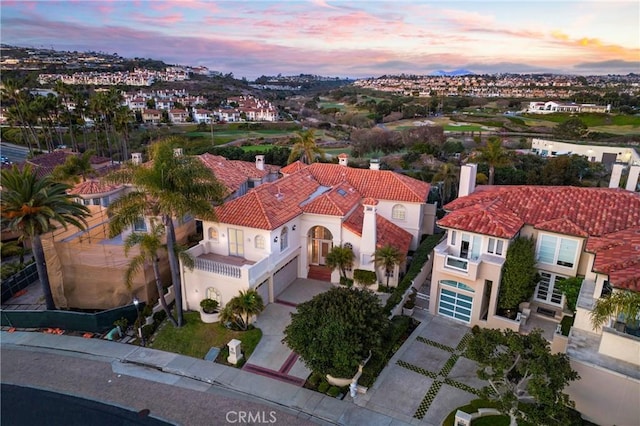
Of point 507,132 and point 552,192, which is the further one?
point 507,132

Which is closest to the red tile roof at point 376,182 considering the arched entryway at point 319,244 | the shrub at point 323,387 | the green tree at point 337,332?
the arched entryway at point 319,244

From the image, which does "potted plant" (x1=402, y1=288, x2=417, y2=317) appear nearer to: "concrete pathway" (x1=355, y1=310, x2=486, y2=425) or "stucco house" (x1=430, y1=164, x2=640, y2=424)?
"stucco house" (x1=430, y1=164, x2=640, y2=424)

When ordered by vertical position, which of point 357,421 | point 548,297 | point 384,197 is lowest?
point 357,421

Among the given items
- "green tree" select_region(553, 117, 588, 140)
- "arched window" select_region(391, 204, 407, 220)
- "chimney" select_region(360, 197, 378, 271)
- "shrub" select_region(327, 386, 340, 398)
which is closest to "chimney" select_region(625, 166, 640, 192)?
"arched window" select_region(391, 204, 407, 220)

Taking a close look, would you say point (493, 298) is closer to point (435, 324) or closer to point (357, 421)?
point (435, 324)

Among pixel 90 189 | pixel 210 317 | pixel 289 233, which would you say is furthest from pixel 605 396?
pixel 90 189

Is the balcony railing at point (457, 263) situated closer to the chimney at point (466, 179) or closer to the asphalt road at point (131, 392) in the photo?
the chimney at point (466, 179)

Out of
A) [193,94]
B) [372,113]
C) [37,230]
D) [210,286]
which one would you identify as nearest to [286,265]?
[210,286]
